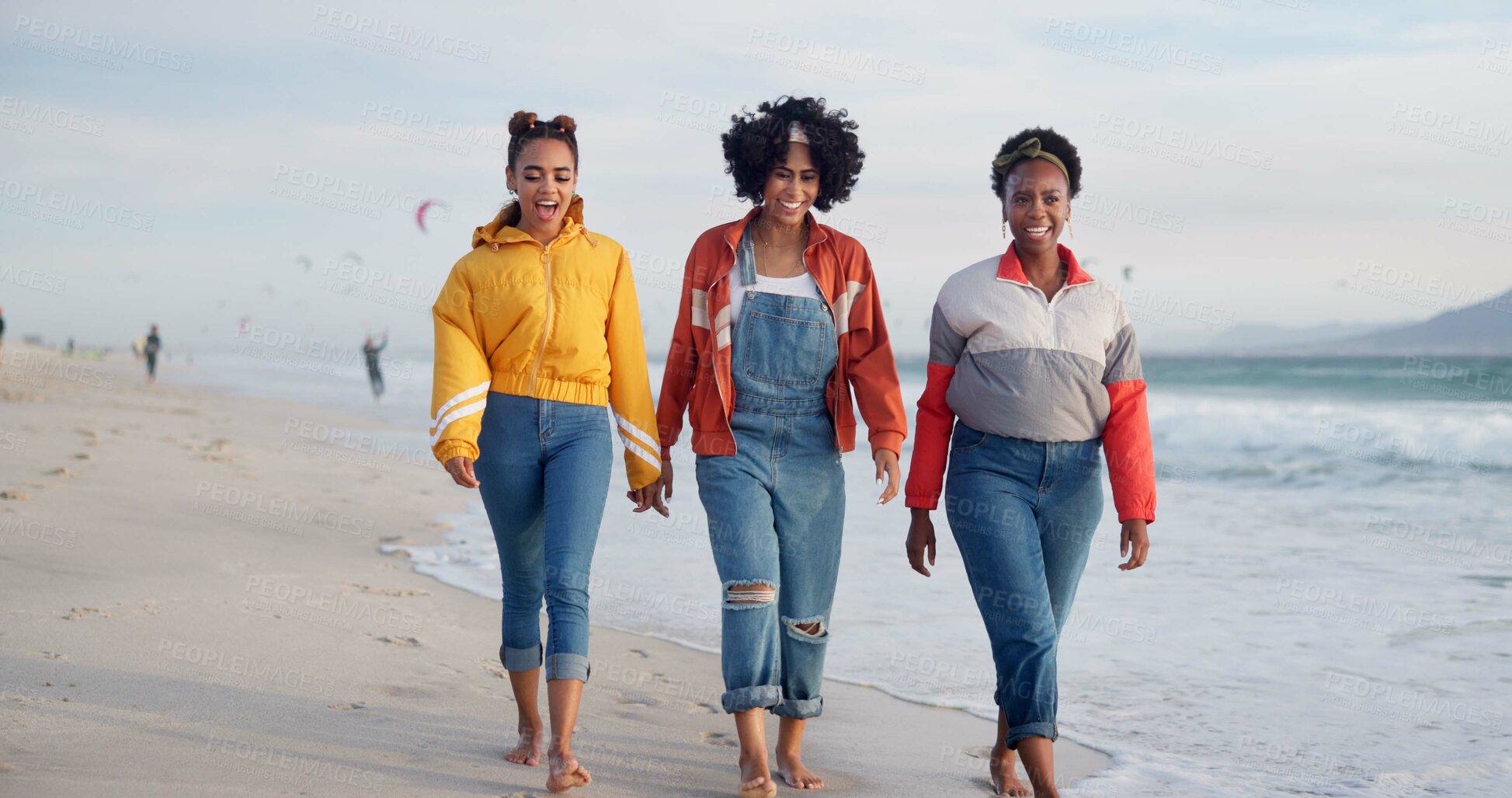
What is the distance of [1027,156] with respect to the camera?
124 inches

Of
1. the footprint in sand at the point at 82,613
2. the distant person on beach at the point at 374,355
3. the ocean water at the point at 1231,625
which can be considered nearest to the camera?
the ocean water at the point at 1231,625

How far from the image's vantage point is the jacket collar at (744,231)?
329cm

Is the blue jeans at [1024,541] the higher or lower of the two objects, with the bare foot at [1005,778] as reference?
higher

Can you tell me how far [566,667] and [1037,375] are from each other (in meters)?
1.42

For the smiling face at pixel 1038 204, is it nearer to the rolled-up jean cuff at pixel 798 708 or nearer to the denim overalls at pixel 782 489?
the denim overalls at pixel 782 489

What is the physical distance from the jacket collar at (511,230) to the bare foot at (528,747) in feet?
4.42

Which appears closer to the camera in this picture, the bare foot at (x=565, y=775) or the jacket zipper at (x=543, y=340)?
the bare foot at (x=565, y=775)

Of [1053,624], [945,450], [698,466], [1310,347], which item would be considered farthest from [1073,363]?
[1310,347]

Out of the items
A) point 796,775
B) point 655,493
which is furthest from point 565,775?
point 655,493

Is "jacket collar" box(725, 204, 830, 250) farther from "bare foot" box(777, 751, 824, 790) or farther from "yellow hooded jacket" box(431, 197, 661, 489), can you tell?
"bare foot" box(777, 751, 824, 790)

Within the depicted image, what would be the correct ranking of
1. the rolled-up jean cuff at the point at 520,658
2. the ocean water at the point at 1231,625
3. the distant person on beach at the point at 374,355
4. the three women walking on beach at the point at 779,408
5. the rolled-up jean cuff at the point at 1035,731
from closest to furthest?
the rolled-up jean cuff at the point at 1035,731, the three women walking on beach at the point at 779,408, the rolled-up jean cuff at the point at 520,658, the ocean water at the point at 1231,625, the distant person on beach at the point at 374,355

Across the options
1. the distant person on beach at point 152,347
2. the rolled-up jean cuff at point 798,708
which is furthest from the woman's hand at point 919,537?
the distant person on beach at point 152,347

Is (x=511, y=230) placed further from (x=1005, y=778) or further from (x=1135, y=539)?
(x=1005, y=778)

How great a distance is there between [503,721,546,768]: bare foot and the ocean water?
46.4 inches
